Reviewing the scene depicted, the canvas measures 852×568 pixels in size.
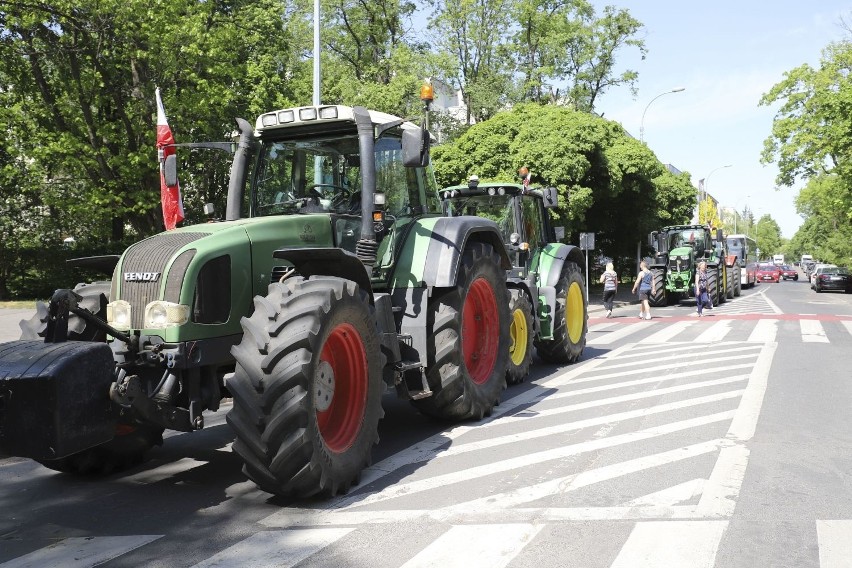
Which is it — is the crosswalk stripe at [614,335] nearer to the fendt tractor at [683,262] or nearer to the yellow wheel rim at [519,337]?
the yellow wheel rim at [519,337]

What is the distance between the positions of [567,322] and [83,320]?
8.19m

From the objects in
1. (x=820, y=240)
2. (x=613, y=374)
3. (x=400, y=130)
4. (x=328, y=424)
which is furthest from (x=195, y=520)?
(x=820, y=240)

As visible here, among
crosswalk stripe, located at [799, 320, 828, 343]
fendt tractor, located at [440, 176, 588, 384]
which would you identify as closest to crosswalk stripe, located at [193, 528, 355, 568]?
fendt tractor, located at [440, 176, 588, 384]

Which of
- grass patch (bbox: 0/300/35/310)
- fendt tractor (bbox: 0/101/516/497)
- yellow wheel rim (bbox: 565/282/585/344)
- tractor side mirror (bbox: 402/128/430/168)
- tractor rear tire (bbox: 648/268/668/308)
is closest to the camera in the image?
fendt tractor (bbox: 0/101/516/497)

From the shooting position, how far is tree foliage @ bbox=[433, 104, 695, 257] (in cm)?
2581

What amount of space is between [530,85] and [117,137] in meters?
24.6

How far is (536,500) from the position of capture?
5.14 meters

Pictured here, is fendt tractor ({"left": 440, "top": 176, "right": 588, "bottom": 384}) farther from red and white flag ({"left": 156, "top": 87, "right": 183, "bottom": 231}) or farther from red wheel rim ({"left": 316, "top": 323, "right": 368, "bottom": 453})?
red wheel rim ({"left": 316, "top": 323, "right": 368, "bottom": 453})

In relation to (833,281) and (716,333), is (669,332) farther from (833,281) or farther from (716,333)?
(833,281)

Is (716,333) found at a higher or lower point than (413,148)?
lower

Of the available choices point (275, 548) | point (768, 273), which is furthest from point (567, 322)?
point (768, 273)

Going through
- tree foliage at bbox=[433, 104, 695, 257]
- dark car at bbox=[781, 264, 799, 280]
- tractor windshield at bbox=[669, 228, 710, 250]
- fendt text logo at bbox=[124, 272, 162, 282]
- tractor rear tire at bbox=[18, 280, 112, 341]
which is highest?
tree foliage at bbox=[433, 104, 695, 257]

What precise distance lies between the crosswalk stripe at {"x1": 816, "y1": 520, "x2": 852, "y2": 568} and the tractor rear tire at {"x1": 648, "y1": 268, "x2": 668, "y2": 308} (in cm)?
2339

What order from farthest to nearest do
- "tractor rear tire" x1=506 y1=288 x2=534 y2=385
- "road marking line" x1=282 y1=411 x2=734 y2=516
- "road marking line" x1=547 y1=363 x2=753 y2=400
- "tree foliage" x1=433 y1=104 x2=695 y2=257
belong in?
"tree foliage" x1=433 y1=104 x2=695 y2=257
"tractor rear tire" x1=506 y1=288 x2=534 y2=385
"road marking line" x1=547 y1=363 x2=753 y2=400
"road marking line" x1=282 y1=411 x2=734 y2=516
